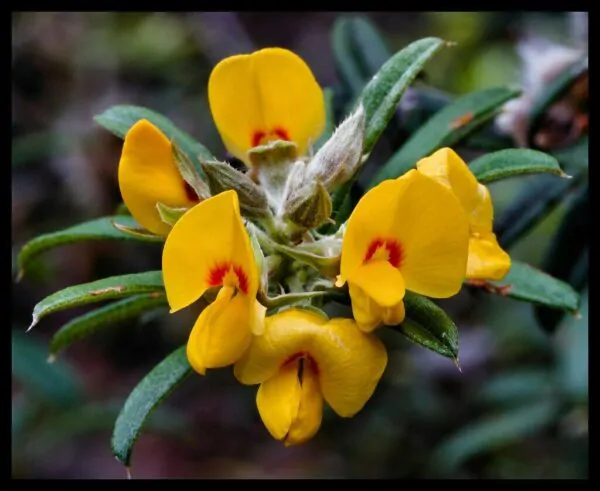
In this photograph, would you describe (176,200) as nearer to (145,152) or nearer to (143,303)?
(145,152)

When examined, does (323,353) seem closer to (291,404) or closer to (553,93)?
(291,404)

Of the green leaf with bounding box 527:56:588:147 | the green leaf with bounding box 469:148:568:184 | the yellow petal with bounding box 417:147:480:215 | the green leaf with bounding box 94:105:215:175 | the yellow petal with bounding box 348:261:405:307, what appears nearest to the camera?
the yellow petal with bounding box 348:261:405:307

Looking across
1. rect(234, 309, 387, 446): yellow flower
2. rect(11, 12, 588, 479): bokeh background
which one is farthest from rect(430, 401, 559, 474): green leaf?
rect(234, 309, 387, 446): yellow flower

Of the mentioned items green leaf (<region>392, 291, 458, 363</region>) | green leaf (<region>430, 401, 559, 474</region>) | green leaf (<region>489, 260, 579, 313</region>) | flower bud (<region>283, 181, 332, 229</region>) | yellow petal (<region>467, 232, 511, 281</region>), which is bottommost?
green leaf (<region>430, 401, 559, 474</region>)

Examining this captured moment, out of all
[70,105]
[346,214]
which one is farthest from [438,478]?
[70,105]

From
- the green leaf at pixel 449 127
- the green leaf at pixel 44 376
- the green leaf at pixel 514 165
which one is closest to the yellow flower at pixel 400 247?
the green leaf at pixel 514 165

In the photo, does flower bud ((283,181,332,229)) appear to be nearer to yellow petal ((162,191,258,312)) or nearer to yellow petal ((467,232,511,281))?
Answer: yellow petal ((162,191,258,312))

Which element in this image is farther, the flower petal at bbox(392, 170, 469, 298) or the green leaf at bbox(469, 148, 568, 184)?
the green leaf at bbox(469, 148, 568, 184)
